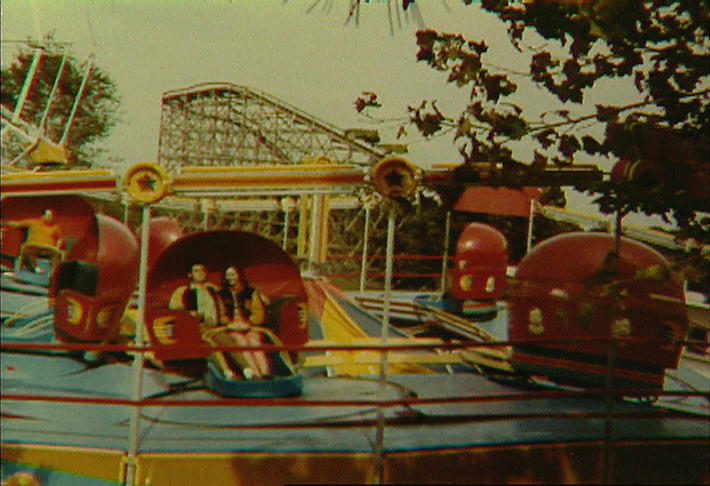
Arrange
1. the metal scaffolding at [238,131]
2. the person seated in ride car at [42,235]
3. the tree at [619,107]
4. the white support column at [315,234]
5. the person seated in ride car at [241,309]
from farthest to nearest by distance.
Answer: the metal scaffolding at [238,131]
the white support column at [315,234]
the person seated in ride car at [42,235]
the person seated in ride car at [241,309]
the tree at [619,107]

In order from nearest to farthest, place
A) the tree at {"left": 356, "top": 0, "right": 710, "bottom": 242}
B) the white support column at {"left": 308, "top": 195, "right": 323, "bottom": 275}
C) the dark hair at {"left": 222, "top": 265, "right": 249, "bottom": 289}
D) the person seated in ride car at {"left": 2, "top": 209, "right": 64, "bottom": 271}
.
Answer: the tree at {"left": 356, "top": 0, "right": 710, "bottom": 242} < the dark hair at {"left": 222, "top": 265, "right": 249, "bottom": 289} < the person seated in ride car at {"left": 2, "top": 209, "right": 64, "bottom": 271} < the white support column at {"left": 308, "top": 195, "right": 323, "bottom": 275}

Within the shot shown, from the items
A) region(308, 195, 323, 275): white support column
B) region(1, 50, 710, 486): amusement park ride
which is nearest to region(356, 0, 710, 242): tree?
region(1, 50, 710, 486): amusement park ride

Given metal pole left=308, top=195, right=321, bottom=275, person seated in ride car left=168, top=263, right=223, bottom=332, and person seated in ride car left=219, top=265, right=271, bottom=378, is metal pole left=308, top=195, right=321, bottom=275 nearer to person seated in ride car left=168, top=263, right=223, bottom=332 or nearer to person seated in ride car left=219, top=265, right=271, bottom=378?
person seated in ride car left=219, top=265, right=271, bottom=378

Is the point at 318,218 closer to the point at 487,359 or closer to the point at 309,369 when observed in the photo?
the point at 309,369

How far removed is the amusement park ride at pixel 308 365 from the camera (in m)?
3.37

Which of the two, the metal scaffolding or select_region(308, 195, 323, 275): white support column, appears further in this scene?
the metal scaffolding

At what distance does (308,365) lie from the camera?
16.2 feet

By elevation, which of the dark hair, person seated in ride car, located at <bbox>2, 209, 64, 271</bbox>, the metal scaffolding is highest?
the metal scaffolding

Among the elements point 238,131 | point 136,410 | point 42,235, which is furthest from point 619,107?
point 238,131

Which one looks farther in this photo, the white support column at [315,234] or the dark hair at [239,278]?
the white support column at [315,234]

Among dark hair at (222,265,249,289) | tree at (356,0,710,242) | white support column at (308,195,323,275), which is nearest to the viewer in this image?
tree at (356,0,710,242)

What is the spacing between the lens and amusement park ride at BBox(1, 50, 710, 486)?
133 inches

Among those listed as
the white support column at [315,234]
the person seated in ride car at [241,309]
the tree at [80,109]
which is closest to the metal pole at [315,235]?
the white support column at [315,234]

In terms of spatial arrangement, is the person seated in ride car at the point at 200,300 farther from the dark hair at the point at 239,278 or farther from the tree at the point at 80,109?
the tree at the point at 80,109
